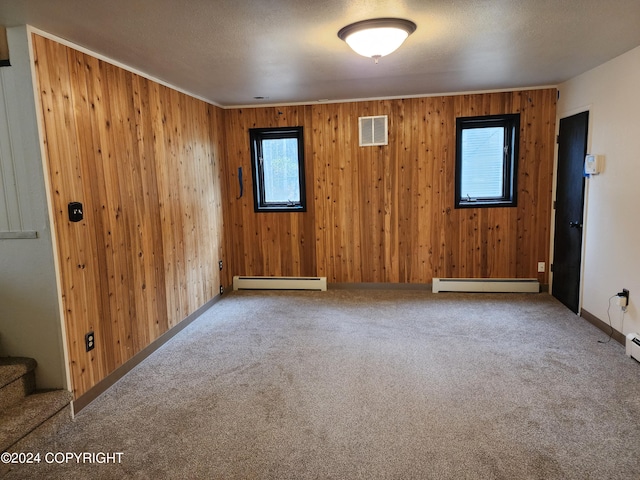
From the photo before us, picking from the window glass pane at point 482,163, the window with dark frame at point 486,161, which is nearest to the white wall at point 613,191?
the window with dark frame at point 486,161

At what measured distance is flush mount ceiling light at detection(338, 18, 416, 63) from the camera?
2.47 metres

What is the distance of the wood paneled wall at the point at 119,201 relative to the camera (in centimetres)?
268

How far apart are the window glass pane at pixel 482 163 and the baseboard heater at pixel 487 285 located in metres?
1.07

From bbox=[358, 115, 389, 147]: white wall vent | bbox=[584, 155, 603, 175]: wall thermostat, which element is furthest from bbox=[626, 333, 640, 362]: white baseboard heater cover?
bbox=[358, 115, 389, 147]: white wall vent

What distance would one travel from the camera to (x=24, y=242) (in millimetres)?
2598

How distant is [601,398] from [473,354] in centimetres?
94

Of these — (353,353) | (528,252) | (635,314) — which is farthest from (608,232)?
(353,353)

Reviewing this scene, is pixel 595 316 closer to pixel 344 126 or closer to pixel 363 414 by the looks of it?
pixel 363 414

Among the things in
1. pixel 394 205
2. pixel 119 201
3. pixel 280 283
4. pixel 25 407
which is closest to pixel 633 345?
pixel 394 205

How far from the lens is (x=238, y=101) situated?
202 inches

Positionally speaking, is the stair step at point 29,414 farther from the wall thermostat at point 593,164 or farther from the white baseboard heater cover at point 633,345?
the wall thermostat at point 593,164

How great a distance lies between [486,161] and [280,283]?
313 cm

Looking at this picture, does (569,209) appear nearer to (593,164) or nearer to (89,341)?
(593,164)

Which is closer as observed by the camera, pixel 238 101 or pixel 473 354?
pixel 473 354
